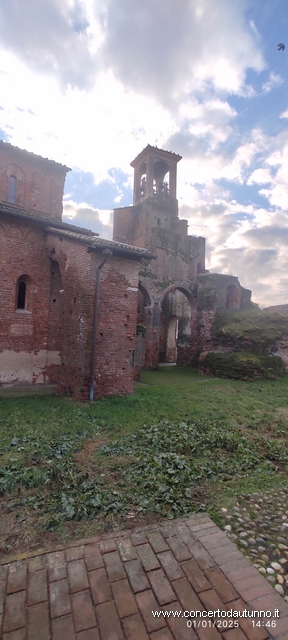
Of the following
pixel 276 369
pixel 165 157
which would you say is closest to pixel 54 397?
pixel 276 369

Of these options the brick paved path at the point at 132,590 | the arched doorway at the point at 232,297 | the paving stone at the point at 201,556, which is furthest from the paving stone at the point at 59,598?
the arched doorway at the point at 232,297

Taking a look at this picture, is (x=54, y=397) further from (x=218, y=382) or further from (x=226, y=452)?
(x=218, y=382)

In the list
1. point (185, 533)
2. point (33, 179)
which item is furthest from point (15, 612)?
point (33, 179)

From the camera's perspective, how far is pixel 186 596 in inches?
103

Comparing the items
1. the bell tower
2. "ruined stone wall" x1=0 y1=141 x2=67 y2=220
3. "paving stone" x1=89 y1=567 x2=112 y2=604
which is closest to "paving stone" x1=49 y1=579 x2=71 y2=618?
"paving stone" x1=89 y1=567 x2=112 y2=604

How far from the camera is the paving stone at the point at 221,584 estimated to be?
8.56 ft

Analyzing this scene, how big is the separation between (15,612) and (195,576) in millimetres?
1527

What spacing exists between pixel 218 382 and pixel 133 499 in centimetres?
1128

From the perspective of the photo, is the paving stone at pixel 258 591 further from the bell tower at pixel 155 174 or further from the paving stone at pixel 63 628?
the bell tower at pixel 155 174

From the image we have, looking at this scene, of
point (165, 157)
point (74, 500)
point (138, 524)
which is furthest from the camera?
point (165, 157)

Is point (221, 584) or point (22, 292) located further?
point (22, 292)

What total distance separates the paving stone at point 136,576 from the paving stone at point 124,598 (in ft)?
0.18

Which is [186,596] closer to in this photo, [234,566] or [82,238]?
[234,566]

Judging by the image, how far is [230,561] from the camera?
3.02 m
